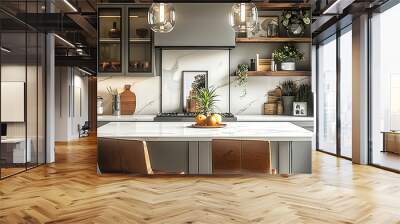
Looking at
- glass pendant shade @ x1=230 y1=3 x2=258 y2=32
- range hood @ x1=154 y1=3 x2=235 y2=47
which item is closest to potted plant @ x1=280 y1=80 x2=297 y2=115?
range hood @ x1=154 y1=3 x2=235 y2=47

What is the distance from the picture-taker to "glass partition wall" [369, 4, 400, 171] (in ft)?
18.2

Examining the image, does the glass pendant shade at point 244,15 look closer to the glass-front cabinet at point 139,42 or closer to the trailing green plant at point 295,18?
the trailing green plant at point 295,18

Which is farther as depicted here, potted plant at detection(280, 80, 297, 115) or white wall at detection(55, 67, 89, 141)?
white wall at detection(55, 67, 89, 141)

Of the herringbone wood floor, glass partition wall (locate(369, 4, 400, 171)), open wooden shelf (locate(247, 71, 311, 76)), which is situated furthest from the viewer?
open wooden shelf (locate(247, 71, 311, 76))

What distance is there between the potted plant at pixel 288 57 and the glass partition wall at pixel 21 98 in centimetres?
355

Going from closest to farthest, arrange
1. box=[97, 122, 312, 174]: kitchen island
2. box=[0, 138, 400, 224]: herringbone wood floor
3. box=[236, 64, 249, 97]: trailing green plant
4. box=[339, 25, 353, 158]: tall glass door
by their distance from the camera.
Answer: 1. box=[0, 138, 400, 224]: herringbone wood floor
2. box=[97, 122, 312, 174]: kitchen island
3. box=[236, 64, 249, 97]: trailing green plant
4. box=[339, 25, 353, 158]: tall glass door

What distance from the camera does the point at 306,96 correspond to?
5.99 m

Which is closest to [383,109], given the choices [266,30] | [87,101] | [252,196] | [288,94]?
[288,94]

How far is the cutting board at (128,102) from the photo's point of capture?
610 centimetres

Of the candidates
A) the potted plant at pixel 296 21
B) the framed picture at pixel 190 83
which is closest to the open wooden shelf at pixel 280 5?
the potted plant at pixel 296 21

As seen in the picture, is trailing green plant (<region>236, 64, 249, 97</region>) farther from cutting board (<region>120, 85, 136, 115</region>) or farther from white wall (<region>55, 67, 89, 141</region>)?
white wall (<region>55, 67, 89, 141</region>)

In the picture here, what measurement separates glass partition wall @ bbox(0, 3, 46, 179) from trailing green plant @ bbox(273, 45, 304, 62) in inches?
140

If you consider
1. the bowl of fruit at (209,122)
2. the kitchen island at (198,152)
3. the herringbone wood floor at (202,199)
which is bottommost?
the herringbone wood floor at (202,199)

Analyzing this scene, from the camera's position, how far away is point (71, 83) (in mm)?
12383
